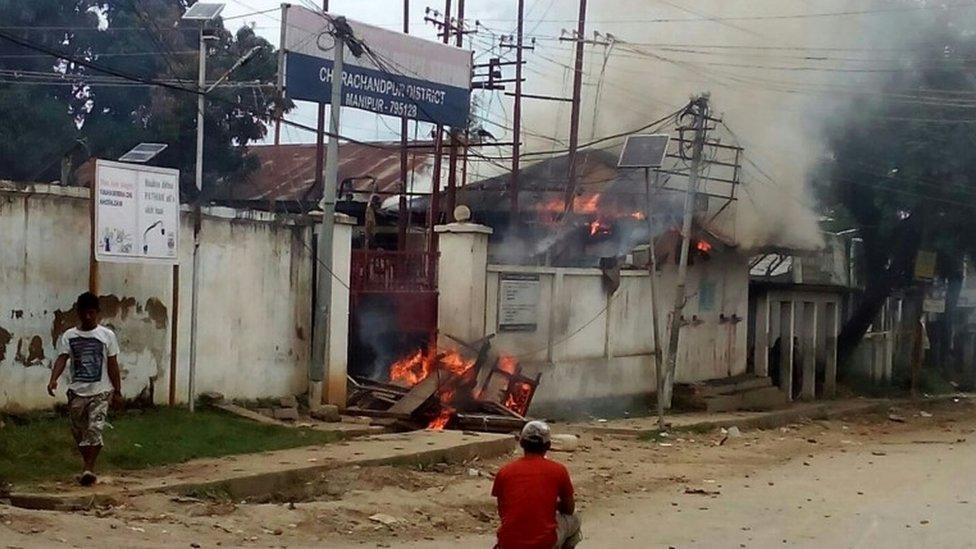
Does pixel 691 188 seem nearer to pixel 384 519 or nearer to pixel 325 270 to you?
pixel 325 270

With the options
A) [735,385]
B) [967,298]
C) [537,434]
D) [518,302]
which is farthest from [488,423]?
[967,298]

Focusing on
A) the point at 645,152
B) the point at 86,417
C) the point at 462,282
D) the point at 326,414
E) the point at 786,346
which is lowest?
the point at 326,414

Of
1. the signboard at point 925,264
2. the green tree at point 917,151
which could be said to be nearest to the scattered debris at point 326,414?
the green tree at point 917,151

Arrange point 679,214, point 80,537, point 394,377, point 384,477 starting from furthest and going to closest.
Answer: point 679,214 → point 394,377 → point 384,477 → point 80,537

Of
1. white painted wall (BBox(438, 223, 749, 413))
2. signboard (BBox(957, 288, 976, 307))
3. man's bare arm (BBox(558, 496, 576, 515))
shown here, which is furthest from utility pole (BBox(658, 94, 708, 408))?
signboard (BBox(957, 288, 976, 307))

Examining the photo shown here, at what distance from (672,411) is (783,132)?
277 inches

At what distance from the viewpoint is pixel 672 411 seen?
21.7 m

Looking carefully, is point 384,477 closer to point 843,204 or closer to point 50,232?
point 50,232

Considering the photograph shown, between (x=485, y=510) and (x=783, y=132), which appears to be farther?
(x=783, y=132)

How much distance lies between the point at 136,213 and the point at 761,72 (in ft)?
54.9

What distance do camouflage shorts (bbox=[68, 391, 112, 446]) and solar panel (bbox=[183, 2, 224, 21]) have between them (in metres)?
6.73

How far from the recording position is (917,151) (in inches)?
1024

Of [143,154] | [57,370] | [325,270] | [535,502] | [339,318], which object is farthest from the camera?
[339,318]

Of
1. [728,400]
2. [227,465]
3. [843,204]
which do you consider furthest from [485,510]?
[843,204]
